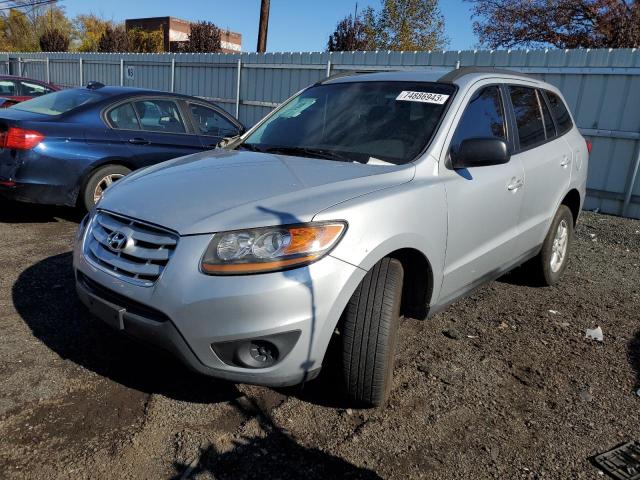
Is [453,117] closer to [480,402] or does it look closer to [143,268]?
[480,402]

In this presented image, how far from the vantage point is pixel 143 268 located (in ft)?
7.99

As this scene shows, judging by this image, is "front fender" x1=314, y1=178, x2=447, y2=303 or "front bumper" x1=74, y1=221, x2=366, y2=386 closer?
"front bumper" x1=74, y1=221, x2=366, y2=386

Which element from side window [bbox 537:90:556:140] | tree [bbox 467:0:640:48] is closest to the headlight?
side window [bbox 537:90:556:140]

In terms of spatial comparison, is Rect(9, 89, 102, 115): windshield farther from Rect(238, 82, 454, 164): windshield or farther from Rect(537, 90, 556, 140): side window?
Rect(537, 90, 556, 140): side window

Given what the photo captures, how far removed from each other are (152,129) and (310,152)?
141 inches

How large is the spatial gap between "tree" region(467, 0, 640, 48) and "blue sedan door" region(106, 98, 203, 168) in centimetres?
2107

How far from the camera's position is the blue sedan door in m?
6.00

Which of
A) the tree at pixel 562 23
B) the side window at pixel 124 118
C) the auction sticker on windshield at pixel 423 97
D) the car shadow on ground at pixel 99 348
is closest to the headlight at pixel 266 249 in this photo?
the car shadow on ground at pixel 99 348

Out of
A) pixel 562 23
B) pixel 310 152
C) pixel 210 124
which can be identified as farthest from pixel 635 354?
pixel 562 23

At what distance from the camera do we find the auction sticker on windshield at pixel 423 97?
11.0 ft

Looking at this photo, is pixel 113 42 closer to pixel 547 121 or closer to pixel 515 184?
pixel 547 121

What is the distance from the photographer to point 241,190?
104 inches

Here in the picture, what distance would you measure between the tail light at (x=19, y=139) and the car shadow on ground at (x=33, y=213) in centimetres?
88

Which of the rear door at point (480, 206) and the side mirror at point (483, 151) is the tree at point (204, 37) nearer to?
the rear door at point (480, 206)
